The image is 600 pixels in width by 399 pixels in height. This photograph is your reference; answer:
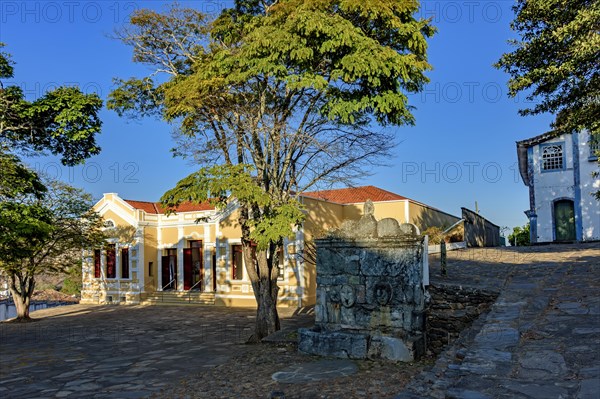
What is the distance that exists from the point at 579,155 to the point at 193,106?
20.7 meters

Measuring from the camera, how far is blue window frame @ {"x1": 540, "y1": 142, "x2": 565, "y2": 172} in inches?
988

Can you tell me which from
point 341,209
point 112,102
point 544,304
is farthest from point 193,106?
point 341,209

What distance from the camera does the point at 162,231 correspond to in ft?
87.0

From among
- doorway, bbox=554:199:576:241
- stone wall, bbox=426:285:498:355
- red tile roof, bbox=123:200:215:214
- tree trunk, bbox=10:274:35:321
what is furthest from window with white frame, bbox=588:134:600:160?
tree trunk, bbox=10:274:35:321

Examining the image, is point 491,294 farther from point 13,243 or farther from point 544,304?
point 13,243

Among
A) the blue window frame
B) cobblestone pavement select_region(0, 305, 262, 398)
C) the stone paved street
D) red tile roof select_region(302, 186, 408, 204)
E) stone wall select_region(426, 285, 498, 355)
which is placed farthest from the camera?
red tile roof select_region(302, 186, 408, 204)

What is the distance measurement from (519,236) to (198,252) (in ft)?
96.2

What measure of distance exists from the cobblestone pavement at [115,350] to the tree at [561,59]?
9.09 m

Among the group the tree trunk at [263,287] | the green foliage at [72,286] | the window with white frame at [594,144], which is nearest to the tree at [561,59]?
the window with white frame at [594,144]

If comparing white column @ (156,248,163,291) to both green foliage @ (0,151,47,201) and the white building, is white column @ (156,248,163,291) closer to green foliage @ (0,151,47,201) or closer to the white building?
green foliage @ (0,151,47,201)

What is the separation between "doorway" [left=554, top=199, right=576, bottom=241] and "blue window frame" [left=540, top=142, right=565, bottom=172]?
1774 mm

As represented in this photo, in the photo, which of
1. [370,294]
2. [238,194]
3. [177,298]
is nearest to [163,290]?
[177,298]

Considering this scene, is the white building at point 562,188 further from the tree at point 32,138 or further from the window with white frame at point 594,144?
the tree at point 32,138

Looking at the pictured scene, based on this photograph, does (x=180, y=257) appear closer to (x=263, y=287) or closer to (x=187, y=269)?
(x=187, y=269)
